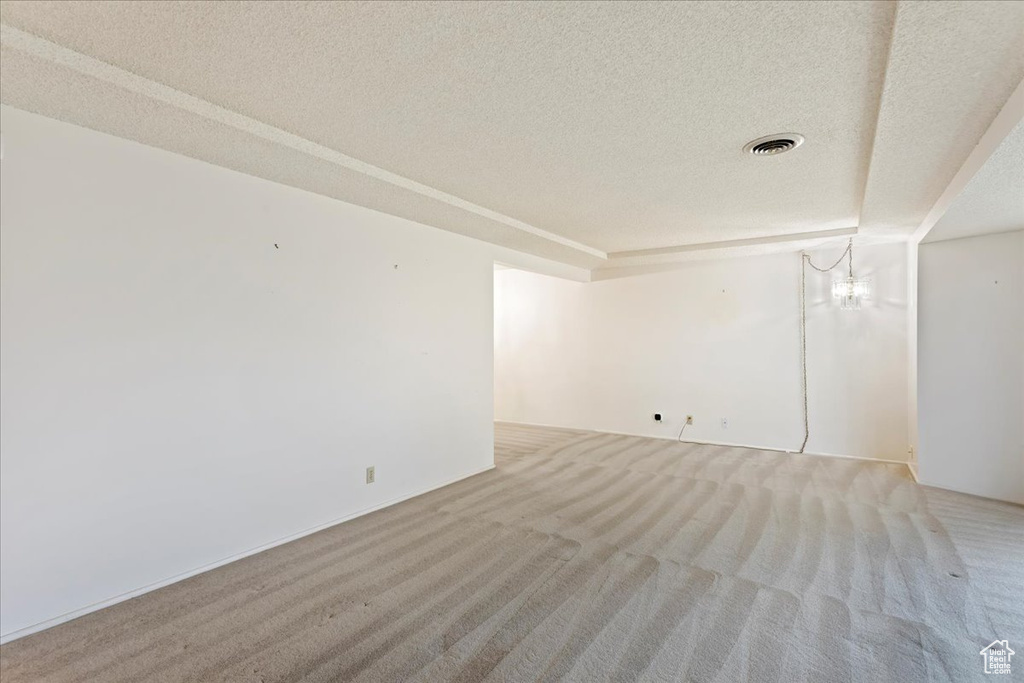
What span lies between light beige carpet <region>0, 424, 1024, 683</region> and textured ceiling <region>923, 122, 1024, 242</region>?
217 cm

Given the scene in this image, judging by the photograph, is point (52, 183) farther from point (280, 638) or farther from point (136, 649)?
point (280, 638)

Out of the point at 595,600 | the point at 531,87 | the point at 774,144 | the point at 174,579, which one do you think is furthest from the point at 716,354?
the point at 174,579

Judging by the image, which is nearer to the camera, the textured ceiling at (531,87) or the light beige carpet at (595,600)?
the textured ceiling at (531,87)

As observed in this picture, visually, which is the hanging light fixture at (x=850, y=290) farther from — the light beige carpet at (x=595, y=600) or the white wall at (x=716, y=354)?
the light beige carpet at (x=595, y=600)

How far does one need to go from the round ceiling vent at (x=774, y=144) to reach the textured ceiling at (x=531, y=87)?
62 mm

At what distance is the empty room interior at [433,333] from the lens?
5.85 feet

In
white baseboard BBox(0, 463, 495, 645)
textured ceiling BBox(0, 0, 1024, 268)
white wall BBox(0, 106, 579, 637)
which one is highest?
textured ceiling BBox(0, 0, 1024, 268)

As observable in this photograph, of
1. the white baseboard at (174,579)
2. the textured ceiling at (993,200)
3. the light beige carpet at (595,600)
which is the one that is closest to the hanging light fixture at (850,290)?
the textured ceiling at (993,200)

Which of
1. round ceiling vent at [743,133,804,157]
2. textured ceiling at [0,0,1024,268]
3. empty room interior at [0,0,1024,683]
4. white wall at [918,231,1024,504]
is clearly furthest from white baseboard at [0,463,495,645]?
white wall at [918,231,1024,504]

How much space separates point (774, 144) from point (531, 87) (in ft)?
4.97

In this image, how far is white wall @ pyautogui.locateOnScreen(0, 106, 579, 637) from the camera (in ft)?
6.92

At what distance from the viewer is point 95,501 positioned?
2.28 metres

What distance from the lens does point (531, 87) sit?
202 cm

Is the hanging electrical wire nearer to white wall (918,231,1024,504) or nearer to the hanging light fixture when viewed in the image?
the hanging light fixture
